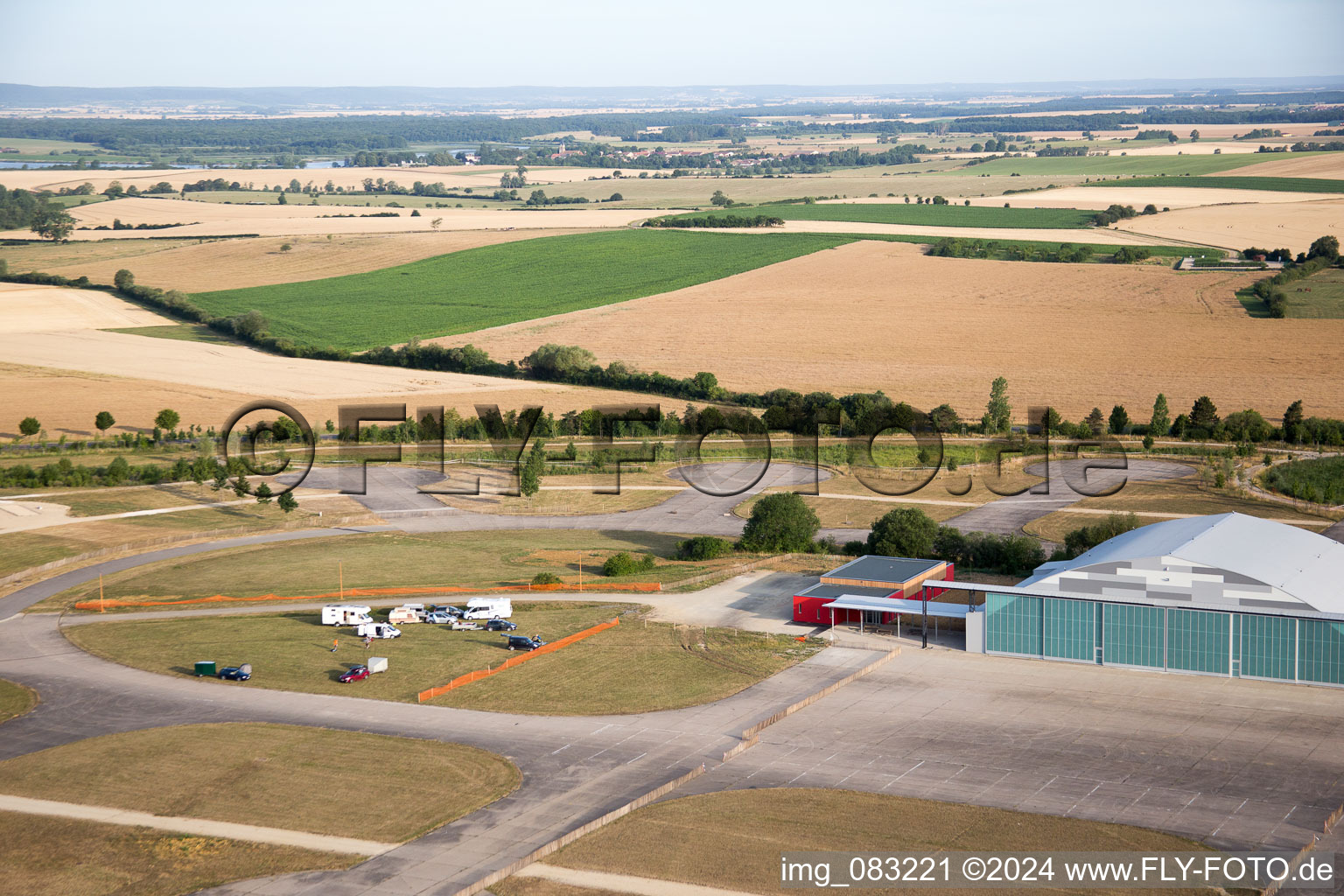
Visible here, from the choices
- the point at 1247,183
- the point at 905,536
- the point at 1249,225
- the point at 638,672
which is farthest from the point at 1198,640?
the point at 1247,183

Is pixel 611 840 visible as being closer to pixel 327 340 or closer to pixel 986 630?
pixel 986 630

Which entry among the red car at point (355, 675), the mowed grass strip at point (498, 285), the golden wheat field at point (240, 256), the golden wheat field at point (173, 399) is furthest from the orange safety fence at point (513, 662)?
the golden wheat field at point (240, 256)

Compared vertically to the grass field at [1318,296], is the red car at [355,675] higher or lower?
lower

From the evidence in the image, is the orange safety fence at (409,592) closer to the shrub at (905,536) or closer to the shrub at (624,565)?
the shrub at (624,565)

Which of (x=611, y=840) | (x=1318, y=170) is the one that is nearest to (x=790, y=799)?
(x=611, y=840)

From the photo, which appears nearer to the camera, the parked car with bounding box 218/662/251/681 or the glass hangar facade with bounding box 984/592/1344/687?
the glass hangar facade with bounding box 984/592/1344/687

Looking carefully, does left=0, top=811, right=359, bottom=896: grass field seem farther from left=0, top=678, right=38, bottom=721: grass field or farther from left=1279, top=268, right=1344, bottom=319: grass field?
left=1279, top=268, right=1344, bottom=319: grass field

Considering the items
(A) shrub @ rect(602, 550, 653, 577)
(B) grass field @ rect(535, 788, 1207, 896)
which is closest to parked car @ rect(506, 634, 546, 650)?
(A) shrub @ rect(602, 550, 653, 577)
